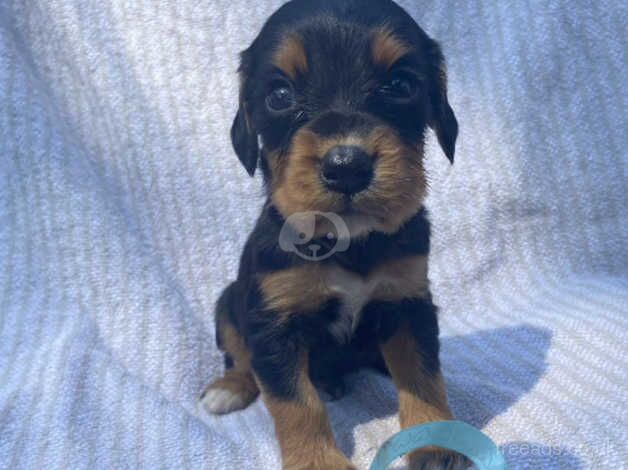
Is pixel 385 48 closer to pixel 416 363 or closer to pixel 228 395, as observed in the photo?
pixel 416 363

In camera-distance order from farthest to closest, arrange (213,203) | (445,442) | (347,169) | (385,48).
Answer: (213,203) → (385,48) → (445,442) → (347,169)

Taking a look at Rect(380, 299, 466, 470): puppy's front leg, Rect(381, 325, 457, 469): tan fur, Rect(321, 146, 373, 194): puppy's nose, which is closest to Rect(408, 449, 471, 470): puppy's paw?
Rect(381, 325, 457, 469): tan fur

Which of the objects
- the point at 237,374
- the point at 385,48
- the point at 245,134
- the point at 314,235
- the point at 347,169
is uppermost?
the point at 385,48

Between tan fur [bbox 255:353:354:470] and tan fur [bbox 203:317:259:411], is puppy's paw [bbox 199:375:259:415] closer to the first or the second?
tan fur [bbox 203:317:259:411]

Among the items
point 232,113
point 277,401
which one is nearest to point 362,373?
point 277,401

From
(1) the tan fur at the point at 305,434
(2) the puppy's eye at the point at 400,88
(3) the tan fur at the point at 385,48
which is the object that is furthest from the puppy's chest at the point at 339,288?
(3) the tan fur at the point at 385,48

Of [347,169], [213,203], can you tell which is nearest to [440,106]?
[347,169]

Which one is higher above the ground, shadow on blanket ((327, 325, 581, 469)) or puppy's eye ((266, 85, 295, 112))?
puppy's eye ((266, 85, 295, 112))
